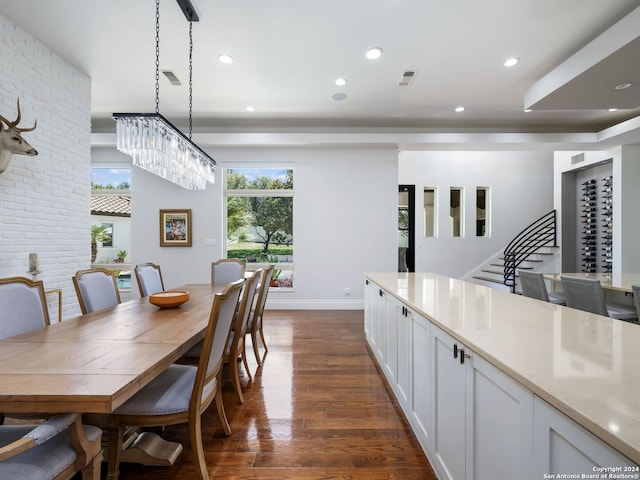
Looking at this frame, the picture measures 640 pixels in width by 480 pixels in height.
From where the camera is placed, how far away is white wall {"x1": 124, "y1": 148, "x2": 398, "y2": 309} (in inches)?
204

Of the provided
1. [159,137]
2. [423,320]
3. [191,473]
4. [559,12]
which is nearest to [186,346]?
[191,473]

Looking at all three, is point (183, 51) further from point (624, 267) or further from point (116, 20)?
point (624, 267)

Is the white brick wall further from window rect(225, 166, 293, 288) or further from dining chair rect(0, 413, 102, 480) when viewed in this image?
dining chair rect(0, 413, 102, 480)

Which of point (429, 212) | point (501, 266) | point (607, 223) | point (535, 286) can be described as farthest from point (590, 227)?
point (535, 286)

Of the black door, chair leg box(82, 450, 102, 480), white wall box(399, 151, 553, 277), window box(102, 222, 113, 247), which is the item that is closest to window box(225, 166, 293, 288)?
window box(102, 222, 113, 247)

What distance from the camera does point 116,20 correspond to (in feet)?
8.72

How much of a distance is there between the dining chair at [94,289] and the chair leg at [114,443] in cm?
113

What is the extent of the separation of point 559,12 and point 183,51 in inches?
138

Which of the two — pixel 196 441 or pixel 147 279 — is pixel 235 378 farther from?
pixel 147 279

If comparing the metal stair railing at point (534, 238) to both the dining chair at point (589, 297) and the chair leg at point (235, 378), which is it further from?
the chair leg at point (235, 378)

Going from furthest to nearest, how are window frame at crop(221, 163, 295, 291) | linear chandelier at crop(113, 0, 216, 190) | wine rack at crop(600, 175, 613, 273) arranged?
wine rack at crop(600, 175, 613, 273) < window frame at crop(221, 163, 295, 291) < linear chandelier at crop(113, 0, 216, 190)

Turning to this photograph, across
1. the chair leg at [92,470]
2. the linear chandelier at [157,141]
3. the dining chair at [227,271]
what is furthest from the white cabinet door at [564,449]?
the dining chair at [227,271]

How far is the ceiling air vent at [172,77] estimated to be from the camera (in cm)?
345

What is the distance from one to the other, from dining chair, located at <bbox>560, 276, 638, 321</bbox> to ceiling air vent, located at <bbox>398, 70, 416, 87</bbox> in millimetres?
2680
